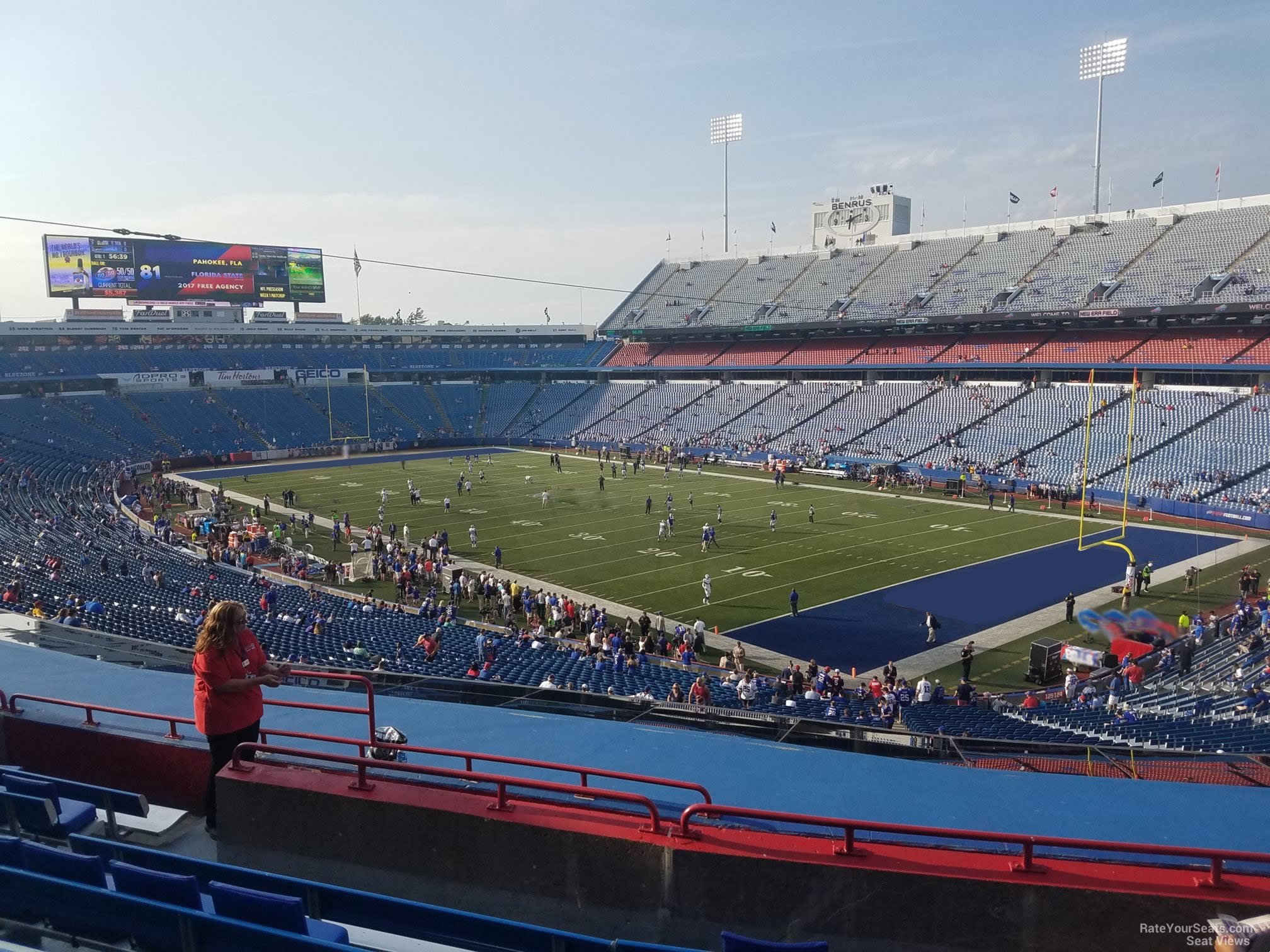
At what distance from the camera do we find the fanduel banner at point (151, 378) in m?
62.4

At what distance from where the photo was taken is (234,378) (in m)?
67.9

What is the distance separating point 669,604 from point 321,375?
183ft

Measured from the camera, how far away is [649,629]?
21.7 metres

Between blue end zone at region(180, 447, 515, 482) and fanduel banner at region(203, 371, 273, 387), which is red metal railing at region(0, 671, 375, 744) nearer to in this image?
blue end zone at region(180, 447, 515, 482)

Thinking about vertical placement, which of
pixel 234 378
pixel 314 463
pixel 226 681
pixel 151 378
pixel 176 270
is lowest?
pixel 314 463

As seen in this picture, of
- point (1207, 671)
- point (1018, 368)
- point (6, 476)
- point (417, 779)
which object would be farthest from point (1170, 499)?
point (6, 476)

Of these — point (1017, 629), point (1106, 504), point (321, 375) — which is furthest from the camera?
point (321, 375)

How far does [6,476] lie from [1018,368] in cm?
5279

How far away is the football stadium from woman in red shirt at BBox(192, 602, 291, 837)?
3 centimetres

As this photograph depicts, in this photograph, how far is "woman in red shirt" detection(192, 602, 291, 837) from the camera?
5.16 m

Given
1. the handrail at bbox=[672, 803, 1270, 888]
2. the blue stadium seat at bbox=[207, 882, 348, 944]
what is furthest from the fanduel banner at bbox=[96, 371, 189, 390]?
the handrail at bbox=[672, 803, 1270, 888]

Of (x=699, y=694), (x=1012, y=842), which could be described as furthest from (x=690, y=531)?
(x=1012, y=842)

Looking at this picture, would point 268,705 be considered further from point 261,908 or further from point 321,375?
point 321,375

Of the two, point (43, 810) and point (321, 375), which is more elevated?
point (43, 810)
